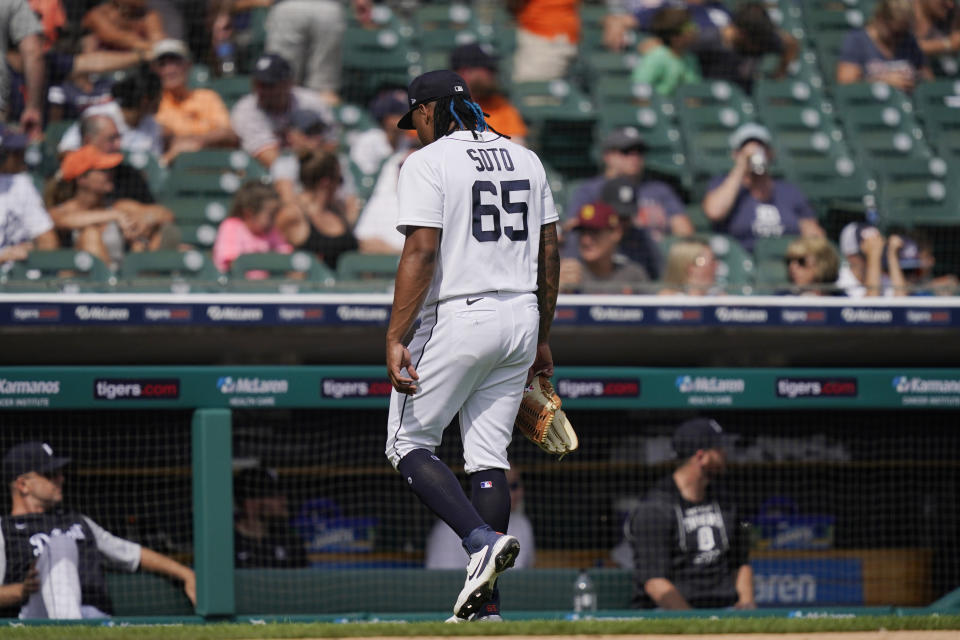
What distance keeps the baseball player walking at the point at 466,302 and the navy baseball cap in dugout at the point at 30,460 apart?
7.47 feet

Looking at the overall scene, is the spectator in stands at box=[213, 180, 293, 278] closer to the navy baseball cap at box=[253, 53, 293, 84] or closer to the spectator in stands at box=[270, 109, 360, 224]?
the spectator in stands at box=[270, 109, 360, 224]

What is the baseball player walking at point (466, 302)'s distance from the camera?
11.6 feet

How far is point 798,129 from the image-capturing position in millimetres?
9141

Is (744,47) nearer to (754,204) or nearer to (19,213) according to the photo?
(754,204)

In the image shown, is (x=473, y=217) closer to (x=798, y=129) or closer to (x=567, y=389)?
(x=567, y=389)

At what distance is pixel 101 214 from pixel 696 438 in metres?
3.33

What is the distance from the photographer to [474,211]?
11.9ft

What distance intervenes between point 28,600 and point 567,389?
2.36 meters

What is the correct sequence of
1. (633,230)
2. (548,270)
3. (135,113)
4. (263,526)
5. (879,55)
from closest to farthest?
(548,270) → (263,526) → (633,230) → (135,113) → (879,55)

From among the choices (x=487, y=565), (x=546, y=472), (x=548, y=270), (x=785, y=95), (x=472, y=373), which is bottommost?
(x=546, y=472)

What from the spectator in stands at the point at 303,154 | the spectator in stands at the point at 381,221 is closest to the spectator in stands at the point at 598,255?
the spectator in stands at the point at 381,221

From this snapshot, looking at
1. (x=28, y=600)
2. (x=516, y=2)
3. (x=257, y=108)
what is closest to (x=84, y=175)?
(x=257, y=108)

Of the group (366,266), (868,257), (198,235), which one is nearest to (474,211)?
(366,266)

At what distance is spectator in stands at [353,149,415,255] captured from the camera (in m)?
7.13
